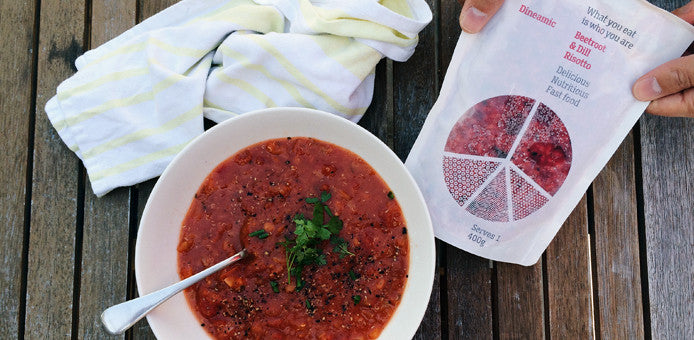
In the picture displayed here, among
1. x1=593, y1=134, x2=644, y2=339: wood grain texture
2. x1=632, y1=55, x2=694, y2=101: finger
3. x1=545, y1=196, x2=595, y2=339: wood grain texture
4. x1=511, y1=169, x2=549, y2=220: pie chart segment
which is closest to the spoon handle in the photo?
x1=511, y1=169, x2=549, y2=220: pie chart segment

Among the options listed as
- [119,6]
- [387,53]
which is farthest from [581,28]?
[119,6]

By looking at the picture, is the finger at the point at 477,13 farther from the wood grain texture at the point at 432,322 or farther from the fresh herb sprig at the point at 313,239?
the wood grain texture at the point at 432,322

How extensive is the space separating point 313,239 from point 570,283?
A: 0.84m

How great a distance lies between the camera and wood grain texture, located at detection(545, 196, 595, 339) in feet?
4.94

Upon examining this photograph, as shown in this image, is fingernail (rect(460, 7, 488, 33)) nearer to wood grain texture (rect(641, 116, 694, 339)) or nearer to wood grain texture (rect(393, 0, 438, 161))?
wood grain texture (rect(393, 0, 438, 161))

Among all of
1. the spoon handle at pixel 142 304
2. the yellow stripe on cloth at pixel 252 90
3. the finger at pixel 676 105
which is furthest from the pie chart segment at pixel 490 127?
the spoon handle at pixel 142 304

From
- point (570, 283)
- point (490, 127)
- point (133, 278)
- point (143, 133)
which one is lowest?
point (133, 278)

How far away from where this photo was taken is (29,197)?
59.9 inches

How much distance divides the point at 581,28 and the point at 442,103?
0.44 meters

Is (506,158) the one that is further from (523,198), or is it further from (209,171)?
(209,171)

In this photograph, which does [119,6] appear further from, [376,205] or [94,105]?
[376,205]

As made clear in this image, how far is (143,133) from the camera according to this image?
1458 millimetres

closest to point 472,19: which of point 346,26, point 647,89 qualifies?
point 346,26

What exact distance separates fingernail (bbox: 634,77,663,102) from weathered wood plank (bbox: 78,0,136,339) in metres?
1.55
